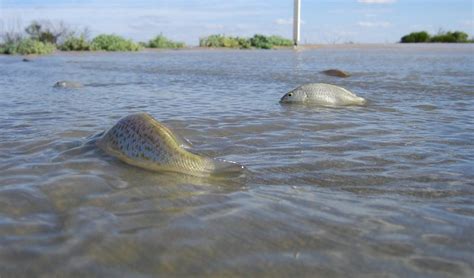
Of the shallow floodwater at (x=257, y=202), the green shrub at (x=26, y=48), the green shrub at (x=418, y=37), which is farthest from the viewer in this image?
the green shrub at (x=418, y=37)

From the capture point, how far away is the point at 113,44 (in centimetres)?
3834

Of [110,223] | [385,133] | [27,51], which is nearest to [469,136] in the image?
[385,133]

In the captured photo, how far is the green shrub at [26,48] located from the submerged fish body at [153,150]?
30918mm

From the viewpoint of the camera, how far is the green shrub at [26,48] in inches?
1260

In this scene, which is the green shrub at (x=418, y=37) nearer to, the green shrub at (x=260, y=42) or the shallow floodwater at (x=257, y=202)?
the green shrub at (x=260, y=42)

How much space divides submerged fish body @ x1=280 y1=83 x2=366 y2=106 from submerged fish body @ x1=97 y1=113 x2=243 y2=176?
3.47m

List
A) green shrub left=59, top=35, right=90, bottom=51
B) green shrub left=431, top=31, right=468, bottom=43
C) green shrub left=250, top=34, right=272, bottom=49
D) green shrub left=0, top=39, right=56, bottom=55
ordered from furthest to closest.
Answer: green shrub left=250, top=34, right=272, bottom=49 → green shrub left=431, top=31, right=468, bottom=43 → green shrub left=59, top=35, right=90, bottom=51 → green shrub left=0, top=39, right=56, bottom=55

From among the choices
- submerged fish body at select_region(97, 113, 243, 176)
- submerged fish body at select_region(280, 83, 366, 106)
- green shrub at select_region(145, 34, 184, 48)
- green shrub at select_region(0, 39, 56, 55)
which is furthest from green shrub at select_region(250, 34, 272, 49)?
submerged fish body at select_region(97, 113, 243, 176)

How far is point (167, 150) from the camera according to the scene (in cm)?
347

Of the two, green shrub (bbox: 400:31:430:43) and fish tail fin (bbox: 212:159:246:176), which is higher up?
green shrub (bbox: 400:31:430:43)

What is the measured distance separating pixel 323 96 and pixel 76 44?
34182 millimetres

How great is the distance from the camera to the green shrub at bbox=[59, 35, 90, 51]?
37.7 m

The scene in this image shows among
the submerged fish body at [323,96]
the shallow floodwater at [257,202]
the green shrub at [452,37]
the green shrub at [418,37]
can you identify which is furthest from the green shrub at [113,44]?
the shallow floodwater at [257,202]

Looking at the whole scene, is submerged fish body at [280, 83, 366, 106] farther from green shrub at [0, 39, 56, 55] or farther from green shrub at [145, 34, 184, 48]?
green shrub at [145, 34, 184, 48]
